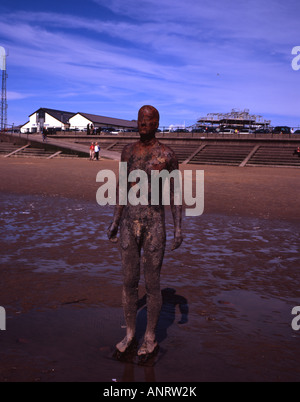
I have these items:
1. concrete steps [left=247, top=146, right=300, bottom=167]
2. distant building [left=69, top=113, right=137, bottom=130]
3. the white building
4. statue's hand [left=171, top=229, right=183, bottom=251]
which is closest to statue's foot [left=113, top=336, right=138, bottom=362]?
statue's hand [left=171, top=229, right=183, bottom=251]

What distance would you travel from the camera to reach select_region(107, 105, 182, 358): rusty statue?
3416mm

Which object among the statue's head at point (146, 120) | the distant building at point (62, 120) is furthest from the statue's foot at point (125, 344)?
the distant building at point (62, 120)

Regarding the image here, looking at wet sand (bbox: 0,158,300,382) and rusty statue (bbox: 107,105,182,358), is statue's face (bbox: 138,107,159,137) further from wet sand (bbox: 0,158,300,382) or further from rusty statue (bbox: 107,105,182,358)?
wet sand (bbox: 0,158,300,382)

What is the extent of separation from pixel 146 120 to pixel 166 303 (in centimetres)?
216

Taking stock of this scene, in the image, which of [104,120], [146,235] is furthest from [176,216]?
[104,120]

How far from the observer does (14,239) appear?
7.26m

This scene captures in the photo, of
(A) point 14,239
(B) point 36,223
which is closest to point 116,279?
(A) point 14,239

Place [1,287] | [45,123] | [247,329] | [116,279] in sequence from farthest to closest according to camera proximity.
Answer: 1. [45,123]
2. [116,279]
3. [1,287]
4. [247,329]

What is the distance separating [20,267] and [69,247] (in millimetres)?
1286

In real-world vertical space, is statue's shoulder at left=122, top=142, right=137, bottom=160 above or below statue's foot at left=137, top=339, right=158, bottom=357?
above

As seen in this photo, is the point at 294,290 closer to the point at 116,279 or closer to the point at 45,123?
the point at 116,279

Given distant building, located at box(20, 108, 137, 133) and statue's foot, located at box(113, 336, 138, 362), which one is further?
distant building, located at box(20, 108, 137, 133)

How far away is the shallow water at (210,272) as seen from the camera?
138 inches

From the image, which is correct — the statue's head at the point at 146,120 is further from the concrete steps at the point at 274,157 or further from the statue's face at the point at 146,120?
the concrete steps at the point at 274,157
